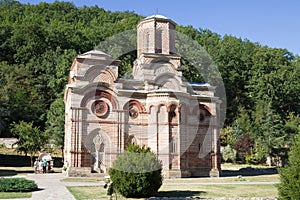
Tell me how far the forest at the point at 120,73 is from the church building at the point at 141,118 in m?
8.90

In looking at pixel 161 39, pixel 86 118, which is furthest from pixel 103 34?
pixel 86 118

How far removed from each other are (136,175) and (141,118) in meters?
12.5

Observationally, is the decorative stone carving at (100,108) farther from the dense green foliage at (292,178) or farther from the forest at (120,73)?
the dense green foliage at (292,178)

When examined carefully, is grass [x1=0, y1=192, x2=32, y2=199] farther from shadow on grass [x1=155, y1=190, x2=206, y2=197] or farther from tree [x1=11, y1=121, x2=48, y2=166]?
tree [x1=11, y1=121, x2=48, y2=166]

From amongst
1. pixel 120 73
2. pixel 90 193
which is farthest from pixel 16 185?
pixel 120 73

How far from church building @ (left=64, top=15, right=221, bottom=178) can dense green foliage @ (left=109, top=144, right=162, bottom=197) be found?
1027 cm

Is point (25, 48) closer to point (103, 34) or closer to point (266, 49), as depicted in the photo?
point (103, 34)

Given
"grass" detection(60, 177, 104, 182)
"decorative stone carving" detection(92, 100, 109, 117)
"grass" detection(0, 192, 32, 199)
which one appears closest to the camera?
"grass" detection(0, 192, 32, 199)

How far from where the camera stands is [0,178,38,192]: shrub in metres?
16.4

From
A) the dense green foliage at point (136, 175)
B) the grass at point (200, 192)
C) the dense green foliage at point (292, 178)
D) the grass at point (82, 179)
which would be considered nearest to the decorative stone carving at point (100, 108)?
the grass at point (82, 179)

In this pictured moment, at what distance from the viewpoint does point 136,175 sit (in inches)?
586

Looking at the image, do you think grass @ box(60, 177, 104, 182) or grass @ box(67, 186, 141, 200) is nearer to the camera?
grass @ box(67, 186, 141, 200)

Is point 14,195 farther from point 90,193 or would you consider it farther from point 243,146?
point 243,146

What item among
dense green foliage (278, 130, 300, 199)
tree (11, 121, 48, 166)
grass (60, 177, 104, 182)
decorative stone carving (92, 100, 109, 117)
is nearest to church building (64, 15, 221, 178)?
decorative stone carving (92, 100, 109, 117)
